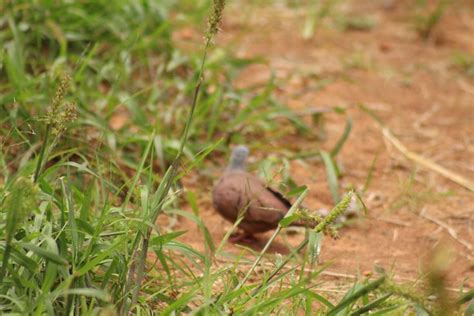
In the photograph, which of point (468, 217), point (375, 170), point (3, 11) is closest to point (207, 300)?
point (468, 217)

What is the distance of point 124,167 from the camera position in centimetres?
390

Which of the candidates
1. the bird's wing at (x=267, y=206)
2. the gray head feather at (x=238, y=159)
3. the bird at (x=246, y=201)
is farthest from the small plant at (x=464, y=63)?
the bird's wing at (x=267, y=206)

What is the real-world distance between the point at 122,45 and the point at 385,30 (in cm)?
282

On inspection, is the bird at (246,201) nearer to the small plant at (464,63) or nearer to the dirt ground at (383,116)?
the dirt ground at (383,116)

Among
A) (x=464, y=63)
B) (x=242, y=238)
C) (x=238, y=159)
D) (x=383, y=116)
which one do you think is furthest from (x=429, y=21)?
(x=242, y=238)

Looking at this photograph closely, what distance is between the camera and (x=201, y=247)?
10.9 ft

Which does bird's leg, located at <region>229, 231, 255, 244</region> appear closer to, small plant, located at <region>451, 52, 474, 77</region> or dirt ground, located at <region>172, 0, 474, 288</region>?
dirt ground, located at <region>172, 0, 474, 288</region>

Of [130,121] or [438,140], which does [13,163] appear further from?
[438,140]

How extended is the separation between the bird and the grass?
0.10 m

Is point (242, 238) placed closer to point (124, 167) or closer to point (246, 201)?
point (246, 201)

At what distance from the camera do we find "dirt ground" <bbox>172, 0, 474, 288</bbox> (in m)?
3.54

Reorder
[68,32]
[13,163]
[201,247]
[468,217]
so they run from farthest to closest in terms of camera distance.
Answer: [68,32] → [468,217] → [13,163] → [201,247]

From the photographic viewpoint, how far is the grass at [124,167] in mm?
2377

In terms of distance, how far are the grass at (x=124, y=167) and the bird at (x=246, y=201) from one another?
10 cm
